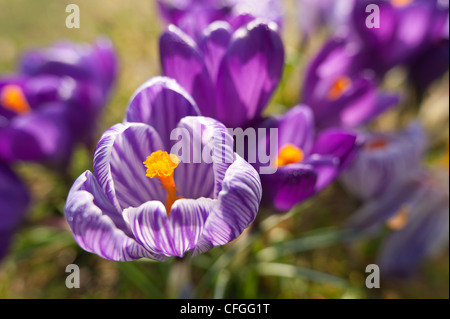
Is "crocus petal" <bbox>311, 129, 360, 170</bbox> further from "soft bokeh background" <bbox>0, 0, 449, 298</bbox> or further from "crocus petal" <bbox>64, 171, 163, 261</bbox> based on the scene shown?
"crocus petal" <bbox>64, 171, 163, 261</bbox>

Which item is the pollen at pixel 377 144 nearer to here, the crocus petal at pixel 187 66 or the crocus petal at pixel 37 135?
the crocus petal at pixel 187 66

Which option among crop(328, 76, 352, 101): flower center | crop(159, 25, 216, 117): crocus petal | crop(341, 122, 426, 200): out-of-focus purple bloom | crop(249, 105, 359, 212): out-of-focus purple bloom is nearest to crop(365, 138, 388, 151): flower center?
crop(341, 122, 426, 200): out-of-focus purple bloom

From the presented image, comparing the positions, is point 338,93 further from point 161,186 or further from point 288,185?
point 161,186

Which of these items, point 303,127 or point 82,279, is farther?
point 82,279

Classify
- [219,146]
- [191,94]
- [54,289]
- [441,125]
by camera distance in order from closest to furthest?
[219,146] < [191,94] < [54,289] < [441,125]

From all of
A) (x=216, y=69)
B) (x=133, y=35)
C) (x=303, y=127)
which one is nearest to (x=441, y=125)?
(x=303, y=127)

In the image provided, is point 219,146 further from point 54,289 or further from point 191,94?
point 54,289

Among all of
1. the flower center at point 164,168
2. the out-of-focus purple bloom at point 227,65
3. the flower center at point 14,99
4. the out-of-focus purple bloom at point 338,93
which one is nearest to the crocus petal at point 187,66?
the out-of-focus purple bloom at point 227,65
